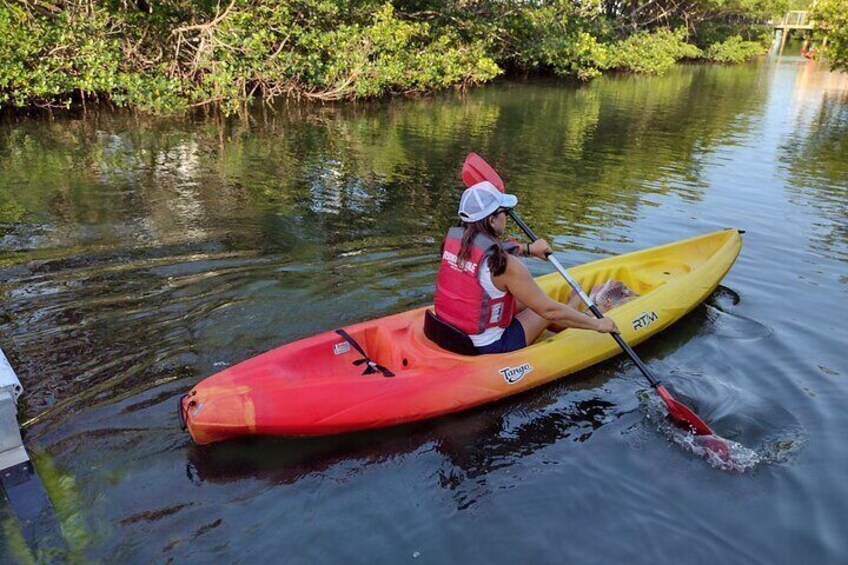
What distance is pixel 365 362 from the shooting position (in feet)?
15.3

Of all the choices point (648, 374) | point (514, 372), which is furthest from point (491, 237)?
point (648, 374)

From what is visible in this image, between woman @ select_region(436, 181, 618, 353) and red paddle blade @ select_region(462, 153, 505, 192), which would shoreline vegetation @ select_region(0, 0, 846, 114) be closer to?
red paddle blade @ select_region(462, 153, 505, 192)

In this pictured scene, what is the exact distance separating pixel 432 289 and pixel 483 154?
7.08 metres

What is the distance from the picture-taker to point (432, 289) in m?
6.43

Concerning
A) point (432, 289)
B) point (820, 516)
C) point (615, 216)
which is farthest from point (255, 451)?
point (615, 216)

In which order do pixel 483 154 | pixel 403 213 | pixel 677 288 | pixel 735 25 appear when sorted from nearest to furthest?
pixel 677 288
pixel 403 213
pixel 483 154
pixel 735 25

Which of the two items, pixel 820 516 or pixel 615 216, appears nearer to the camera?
pixel 820 516

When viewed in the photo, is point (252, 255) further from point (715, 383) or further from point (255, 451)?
point (715, 383)

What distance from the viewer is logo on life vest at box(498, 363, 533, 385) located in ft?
15.1

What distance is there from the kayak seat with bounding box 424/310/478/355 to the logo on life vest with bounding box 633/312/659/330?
1.53m

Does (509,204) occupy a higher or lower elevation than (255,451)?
higher

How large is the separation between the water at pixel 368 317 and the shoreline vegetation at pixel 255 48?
7.39 feet

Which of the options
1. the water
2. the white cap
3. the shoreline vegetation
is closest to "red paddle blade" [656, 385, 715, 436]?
the water

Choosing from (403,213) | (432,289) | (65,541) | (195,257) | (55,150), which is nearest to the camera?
(65,541)
